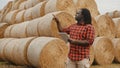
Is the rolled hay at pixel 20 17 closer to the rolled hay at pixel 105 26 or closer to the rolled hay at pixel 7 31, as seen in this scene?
the rolled hay at pixel 7 31

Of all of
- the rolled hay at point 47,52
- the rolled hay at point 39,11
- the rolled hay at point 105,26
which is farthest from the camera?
the rolled hay at point 105,26

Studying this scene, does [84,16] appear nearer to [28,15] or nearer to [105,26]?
[105,26]

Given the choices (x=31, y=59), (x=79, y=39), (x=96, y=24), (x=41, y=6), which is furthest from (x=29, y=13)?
(x=79, y=39)

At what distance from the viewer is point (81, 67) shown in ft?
17.8

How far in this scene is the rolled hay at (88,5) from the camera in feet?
38.1

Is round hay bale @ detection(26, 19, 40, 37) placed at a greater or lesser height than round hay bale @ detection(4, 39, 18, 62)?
greater

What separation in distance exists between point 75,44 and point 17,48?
4.95m

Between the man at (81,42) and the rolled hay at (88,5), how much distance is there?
607cm

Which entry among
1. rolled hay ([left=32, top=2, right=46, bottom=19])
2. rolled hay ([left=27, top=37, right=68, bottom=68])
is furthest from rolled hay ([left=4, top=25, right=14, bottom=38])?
rolled hay ([left=27, top=37, right=68, bottom=68])

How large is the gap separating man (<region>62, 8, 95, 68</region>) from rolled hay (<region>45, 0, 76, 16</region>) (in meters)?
5.03

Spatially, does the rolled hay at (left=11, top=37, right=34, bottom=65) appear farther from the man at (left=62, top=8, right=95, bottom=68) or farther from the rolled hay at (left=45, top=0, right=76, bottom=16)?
the man at (left=62, top=8, right=95, bottom=68)

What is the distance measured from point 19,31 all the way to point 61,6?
237 centimetres

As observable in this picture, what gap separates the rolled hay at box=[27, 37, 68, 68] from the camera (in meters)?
8.46

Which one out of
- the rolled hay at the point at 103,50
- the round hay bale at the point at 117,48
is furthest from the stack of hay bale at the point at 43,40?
the round hay bale at the point at 117,48
